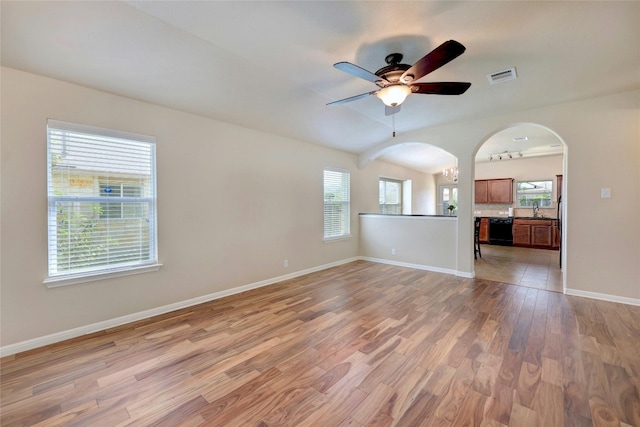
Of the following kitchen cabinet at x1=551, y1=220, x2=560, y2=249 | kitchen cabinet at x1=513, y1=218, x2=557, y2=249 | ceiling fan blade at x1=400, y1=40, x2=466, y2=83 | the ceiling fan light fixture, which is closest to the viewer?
ceiling fan blade at x1=400, y1=40, x2=466, y2=83

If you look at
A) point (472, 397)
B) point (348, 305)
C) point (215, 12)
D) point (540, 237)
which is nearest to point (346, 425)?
point (472, 397)

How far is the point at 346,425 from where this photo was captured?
1.59 meters

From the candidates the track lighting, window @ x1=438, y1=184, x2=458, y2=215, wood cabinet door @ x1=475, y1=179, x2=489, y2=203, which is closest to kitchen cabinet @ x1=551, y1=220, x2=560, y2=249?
wood cabinet door @ x1=475, y1=179, x2=489, y2=203

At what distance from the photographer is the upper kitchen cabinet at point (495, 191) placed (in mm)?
8336

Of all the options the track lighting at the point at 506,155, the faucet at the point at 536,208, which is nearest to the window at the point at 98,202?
the track lighting at the point at 506,155

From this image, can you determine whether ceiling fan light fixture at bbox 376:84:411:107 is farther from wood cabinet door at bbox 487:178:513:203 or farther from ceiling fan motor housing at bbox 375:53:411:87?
wood cabinet door at bbox 487:178:513:203

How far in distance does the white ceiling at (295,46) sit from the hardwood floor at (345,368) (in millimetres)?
2608

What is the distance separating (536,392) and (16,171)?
4516mm

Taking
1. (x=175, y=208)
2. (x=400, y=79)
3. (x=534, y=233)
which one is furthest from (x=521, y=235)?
(x=175, y=208)

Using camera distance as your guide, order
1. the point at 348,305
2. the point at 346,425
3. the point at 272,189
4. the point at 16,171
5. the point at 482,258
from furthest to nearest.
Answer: the point at 482,258 < the point at 272,189 < the point at 348,305 < the point at 16,171 < the point at 346,425

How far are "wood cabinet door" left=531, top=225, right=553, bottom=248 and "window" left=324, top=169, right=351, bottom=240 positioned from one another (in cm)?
553

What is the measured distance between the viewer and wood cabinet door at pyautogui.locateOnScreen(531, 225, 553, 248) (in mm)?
7348

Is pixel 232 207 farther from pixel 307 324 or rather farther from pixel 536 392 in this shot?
pixel 536 392

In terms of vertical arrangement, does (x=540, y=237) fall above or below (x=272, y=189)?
below
